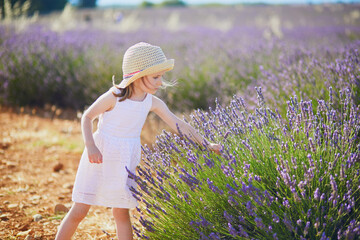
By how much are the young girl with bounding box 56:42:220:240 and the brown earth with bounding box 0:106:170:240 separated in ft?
1.24

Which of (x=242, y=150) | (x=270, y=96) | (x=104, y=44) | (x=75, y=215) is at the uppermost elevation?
A: (x=104, y=44)

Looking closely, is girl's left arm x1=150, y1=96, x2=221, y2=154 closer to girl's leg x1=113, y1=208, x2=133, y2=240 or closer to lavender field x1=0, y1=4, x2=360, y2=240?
lavender field x1=0, y1=4, x2=360, y2=240

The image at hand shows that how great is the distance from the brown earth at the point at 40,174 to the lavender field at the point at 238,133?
15.7 inches

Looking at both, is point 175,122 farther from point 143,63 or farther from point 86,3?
point 86,3

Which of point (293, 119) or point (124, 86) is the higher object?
point (124, 86)

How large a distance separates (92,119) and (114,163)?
25 cm

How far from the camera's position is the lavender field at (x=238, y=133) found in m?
1.47

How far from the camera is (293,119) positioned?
1711 mm

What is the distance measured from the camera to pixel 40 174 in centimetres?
332

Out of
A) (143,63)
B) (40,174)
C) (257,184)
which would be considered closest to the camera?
(257,184)

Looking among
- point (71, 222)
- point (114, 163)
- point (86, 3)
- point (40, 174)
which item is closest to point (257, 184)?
point (114, 163)

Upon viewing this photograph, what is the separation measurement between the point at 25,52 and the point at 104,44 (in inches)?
62.4

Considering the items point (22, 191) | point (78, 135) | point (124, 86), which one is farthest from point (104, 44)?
point (124, 86)

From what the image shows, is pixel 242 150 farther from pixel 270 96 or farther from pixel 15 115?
pixel 15 115
